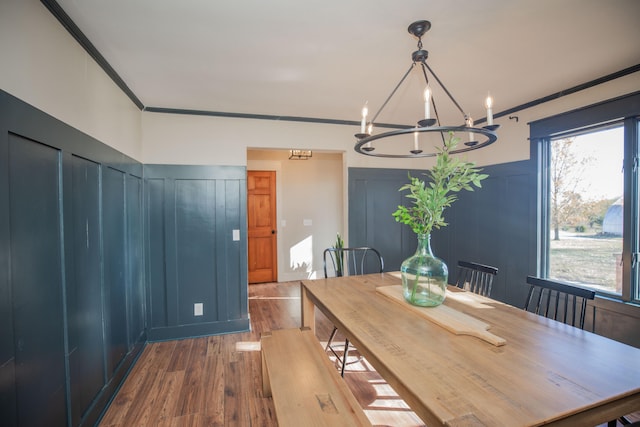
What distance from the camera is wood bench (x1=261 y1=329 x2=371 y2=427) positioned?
115 cm

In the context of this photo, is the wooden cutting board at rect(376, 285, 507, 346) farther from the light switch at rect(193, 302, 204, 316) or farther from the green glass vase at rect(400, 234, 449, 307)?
the light switch at rect(193, 302, 204, 316)

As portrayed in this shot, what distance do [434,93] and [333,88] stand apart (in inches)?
36.8

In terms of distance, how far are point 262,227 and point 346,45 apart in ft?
12.6

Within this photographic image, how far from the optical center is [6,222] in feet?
3.54

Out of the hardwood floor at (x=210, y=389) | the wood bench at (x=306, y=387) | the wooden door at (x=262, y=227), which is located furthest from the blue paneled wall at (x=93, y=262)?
the wooden door at (x=262, y=227)

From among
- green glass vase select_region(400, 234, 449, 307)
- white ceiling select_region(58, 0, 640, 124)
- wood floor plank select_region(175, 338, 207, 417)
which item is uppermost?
white ceiling select_region(58, 0, 640, 124)

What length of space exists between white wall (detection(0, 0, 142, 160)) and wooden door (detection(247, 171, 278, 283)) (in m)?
2.95

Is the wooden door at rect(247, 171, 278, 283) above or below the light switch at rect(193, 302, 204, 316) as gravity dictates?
above

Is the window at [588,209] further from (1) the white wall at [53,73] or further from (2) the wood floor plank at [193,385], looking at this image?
(1) the white wall at [53,73]

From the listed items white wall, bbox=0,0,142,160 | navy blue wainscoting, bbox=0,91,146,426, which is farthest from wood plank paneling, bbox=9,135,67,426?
white wall, bbox=0,0,142,160

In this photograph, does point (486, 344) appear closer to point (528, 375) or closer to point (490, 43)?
point (528, 375)

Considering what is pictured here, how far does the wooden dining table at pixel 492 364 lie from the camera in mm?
837

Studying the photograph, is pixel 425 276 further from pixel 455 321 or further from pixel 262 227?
pixel 262 227

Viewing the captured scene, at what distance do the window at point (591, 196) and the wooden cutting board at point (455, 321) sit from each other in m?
1.77
